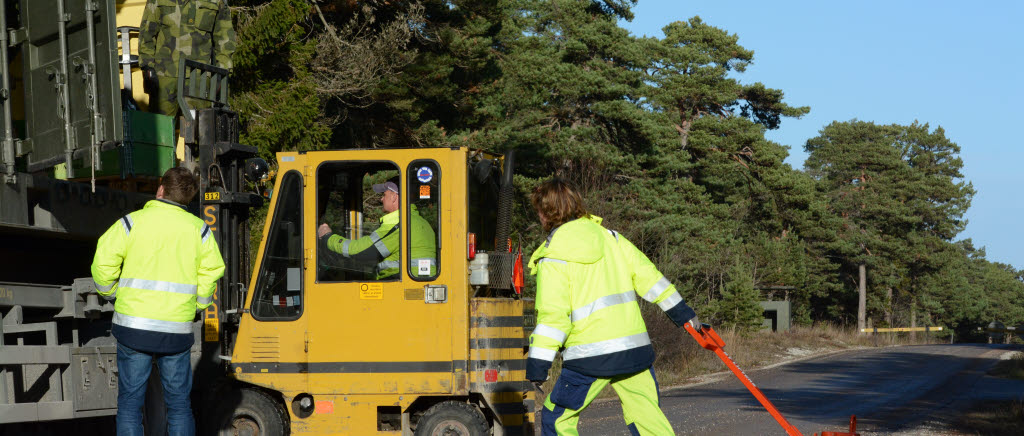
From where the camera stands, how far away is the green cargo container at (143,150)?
7.25 meters

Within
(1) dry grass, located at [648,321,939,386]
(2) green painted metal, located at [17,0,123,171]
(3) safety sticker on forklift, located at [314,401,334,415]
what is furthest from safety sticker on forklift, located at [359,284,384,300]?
(1) dry grass, located at [648,321,939,386]

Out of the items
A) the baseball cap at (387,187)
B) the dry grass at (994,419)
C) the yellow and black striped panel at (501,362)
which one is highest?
the baseball cap at (387,187)

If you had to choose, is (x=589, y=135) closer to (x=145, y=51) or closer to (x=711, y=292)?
(x=711, y=292)

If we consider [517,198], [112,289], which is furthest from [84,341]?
[517,198]

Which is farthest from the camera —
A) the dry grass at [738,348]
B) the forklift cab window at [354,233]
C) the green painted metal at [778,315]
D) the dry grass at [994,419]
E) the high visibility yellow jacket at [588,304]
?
the green painted metal at [778,315]

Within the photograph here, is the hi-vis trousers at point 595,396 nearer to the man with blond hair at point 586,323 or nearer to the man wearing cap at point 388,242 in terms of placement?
the man with blond hair at point 586,323

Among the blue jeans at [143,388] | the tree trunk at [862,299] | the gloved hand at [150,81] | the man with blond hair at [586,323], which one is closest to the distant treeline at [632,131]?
the tree trunk at [862,299]

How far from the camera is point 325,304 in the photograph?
7688mm

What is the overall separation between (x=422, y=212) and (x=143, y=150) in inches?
76.6

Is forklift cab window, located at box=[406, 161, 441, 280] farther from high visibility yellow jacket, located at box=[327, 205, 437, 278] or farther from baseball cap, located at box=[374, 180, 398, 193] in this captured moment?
baseball cap, located at box=[374, 180, 398, 193]

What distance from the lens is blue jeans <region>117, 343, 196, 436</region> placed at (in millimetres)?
6160

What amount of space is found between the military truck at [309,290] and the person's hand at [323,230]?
0.04 metres

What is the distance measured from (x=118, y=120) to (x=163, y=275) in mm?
915

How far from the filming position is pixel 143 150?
758cm
